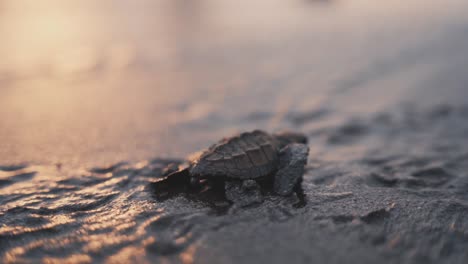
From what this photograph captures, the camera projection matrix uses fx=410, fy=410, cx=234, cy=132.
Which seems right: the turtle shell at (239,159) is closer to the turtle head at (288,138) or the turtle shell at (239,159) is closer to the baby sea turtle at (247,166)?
the baby sea turtle at (247,166)

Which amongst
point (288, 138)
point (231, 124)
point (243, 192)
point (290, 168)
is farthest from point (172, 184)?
point (231, 124)

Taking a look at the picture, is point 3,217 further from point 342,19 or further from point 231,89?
point 342,19

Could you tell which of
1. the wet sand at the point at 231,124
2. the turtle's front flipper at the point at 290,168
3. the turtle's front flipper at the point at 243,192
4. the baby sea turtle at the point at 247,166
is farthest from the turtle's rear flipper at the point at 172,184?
the turtle's front flipper at the point at 290,168

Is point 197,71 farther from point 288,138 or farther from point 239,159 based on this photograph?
point 239,159

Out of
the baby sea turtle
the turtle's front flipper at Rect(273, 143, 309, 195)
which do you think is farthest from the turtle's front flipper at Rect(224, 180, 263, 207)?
the turtle's front flipper at Rect(273, 143, 309, 195)

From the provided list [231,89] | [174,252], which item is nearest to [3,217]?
[174,252]

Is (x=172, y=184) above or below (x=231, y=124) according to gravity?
below
